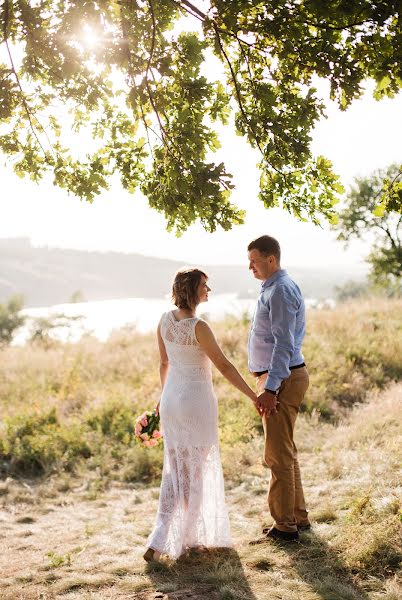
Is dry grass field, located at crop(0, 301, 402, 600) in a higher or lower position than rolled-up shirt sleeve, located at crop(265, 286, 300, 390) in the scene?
lower

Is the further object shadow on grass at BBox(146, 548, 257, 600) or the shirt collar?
the shirt collar

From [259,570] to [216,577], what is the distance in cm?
38

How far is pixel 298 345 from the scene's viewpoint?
5.31 m

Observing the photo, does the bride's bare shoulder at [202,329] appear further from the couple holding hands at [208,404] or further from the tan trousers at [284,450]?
the tan trousers at [284,450]

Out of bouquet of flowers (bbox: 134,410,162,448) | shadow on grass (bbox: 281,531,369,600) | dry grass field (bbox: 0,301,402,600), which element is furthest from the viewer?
A: bouquet of flowers (bbox: 134,410,162,448)

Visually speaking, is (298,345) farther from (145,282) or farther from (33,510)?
(145,282)

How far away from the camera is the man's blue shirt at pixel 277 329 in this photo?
500cm

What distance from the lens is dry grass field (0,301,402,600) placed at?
14.9ft

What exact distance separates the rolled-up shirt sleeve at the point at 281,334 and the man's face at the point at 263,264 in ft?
0.78

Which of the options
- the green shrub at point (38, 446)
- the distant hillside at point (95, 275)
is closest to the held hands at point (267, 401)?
the green shrub at point (38, 446)

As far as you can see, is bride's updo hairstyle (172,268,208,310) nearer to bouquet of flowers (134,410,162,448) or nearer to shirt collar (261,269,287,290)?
shirt collar (261,269,287,290)

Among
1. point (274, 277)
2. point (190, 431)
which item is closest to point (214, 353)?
point (190, 431)

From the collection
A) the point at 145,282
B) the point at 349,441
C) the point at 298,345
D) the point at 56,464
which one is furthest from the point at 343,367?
the point at 145,282

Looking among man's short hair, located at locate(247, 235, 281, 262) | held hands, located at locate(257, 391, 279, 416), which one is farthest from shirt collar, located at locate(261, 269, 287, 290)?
held hands, located at locate(257, 391, 279, 416)
